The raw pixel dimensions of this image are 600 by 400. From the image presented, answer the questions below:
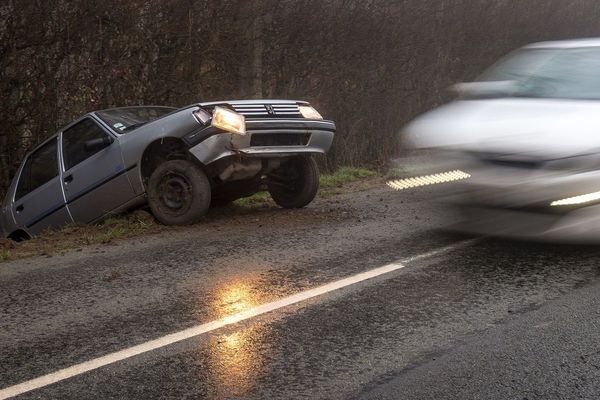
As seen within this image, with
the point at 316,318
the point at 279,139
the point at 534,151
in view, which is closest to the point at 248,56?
the point at 279,139

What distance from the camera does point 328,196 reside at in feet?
33.2

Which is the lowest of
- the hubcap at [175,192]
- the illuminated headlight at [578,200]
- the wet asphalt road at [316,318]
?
the wet asphalt road at [316,318]

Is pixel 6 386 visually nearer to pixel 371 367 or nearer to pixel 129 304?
pixel 129 304

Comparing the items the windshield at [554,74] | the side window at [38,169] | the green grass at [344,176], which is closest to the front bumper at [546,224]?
the windshield at [554,74]

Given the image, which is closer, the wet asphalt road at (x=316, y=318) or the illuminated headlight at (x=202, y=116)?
the wet asphalt road at (x=316, y=318)

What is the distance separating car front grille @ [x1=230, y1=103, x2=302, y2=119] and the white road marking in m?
2.41

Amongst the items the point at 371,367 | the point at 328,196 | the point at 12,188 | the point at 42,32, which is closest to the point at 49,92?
the point at 42,32

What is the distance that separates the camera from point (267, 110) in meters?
7.56

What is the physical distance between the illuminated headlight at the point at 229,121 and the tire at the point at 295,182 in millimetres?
1245

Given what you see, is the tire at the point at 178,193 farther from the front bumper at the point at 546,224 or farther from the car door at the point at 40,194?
the front bumper at the point at 546,224

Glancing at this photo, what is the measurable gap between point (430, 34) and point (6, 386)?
13.7 meters

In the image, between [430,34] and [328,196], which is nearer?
[328,196]

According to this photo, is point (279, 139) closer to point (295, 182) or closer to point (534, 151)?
point (295, 182)

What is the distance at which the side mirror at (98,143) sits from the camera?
7.73m
